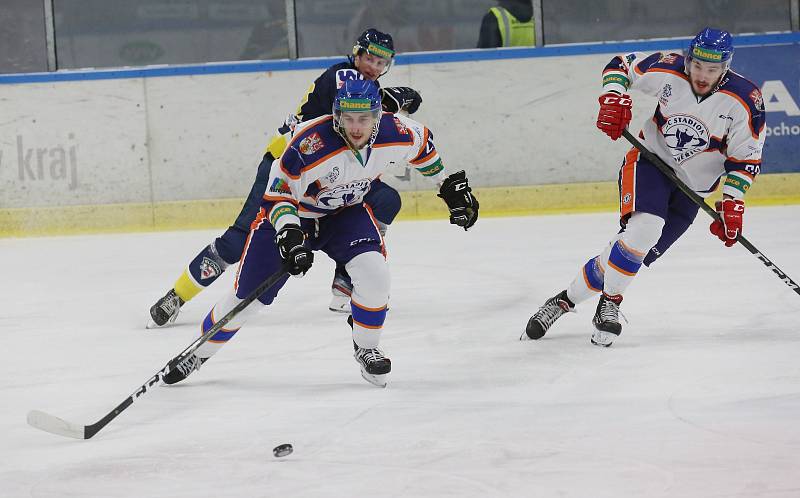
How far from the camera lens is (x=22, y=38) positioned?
7230 mm

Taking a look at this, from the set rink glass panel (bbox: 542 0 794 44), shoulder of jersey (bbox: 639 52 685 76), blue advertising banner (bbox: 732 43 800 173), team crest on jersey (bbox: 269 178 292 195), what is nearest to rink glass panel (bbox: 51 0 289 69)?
rink glass panel (bbox: 542 0 794 44)

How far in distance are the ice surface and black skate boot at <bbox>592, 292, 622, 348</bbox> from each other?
0.05 m

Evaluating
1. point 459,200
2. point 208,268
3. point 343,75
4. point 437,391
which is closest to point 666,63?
point 459,200

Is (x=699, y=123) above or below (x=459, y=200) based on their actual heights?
above

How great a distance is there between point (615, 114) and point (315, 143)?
108cm

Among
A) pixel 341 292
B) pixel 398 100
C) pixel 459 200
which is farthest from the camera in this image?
pixel 341 292

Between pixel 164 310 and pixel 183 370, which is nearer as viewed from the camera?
pixel 183 370

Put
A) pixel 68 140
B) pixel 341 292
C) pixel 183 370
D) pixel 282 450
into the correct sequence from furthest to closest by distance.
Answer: pixel 68 140, pixel 341 292, pixel 183 370, pixel 282 450

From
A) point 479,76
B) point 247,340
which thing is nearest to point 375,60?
point 247,340

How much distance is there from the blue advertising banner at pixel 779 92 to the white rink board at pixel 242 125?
95 centimetres

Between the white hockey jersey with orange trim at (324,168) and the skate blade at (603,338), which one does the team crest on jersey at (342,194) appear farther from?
the skate blade at (603,338)

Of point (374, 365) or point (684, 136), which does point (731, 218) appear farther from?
point (374, 365)

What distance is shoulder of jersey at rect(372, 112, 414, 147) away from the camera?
10.6 ft

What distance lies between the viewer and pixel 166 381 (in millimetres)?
3225
